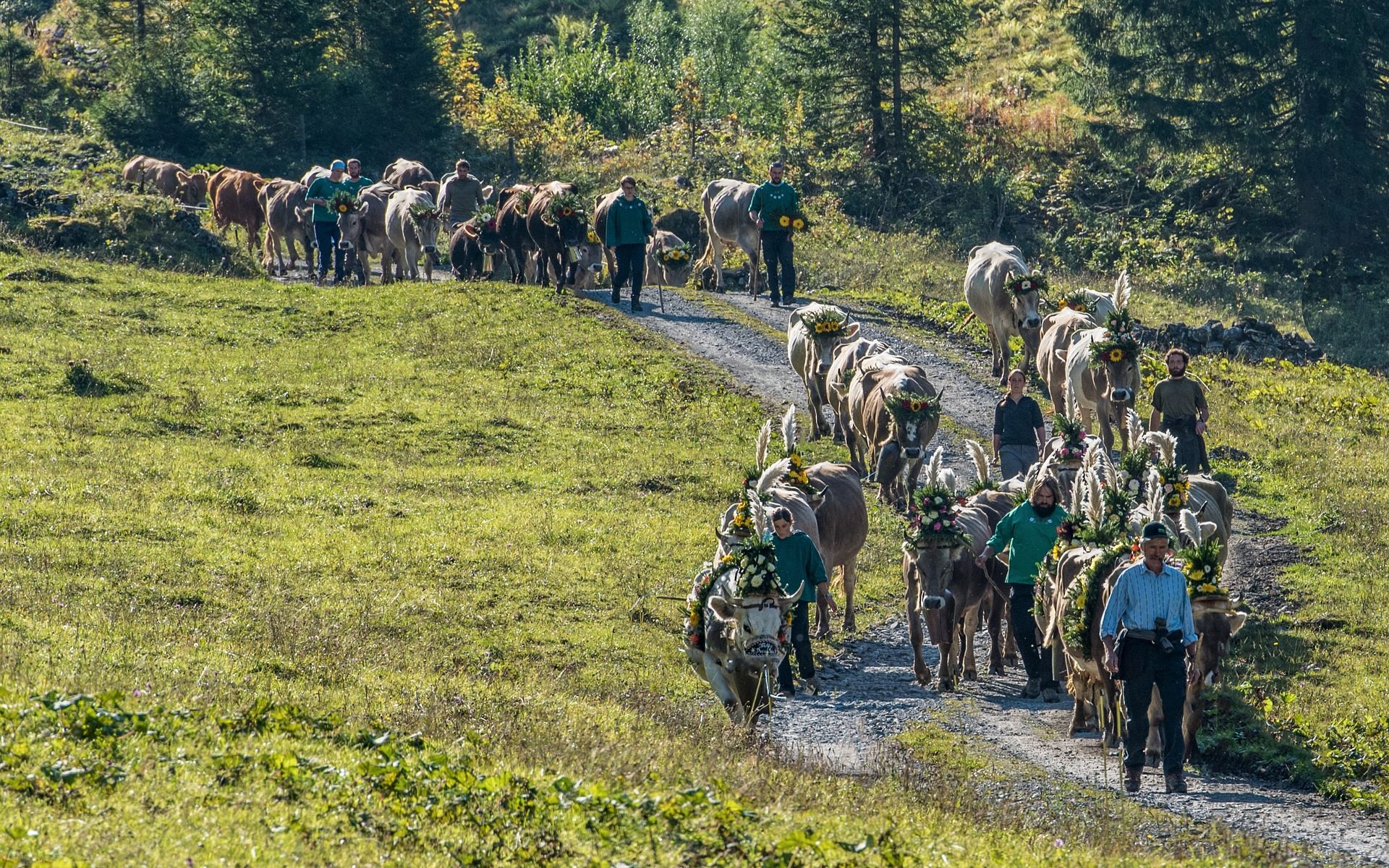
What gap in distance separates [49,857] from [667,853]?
9.98ft

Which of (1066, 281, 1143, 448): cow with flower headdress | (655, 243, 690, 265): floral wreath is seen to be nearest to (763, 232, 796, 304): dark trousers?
(655, 243, 690, 265): floral wreath

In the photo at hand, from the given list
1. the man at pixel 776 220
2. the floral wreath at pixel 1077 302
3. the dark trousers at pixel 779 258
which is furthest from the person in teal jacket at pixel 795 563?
the dark trousers at pixel 779 258

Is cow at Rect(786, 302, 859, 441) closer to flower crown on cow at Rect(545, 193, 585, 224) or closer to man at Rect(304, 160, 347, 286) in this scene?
flower crown on cow at Rect(545, 193, 585, 224)

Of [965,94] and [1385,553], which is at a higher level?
[965,94]

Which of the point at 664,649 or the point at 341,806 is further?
the point at 664,649

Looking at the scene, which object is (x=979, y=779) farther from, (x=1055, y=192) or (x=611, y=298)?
(x=1055, y=192)

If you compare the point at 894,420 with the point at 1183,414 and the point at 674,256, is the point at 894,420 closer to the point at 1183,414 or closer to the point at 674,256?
the point at 1183,414

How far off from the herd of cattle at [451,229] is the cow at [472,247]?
0.02m

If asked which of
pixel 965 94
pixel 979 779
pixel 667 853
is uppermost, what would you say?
pixel 965 94

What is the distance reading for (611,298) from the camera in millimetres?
32656

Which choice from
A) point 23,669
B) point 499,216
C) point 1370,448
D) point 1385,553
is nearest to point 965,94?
point 499,216

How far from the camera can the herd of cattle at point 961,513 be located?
41.9ft

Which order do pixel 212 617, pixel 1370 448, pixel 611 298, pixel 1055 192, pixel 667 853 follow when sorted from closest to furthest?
pixel 667 853 → pixel 212 617 → pixel 1370 448 → pixel 611 298 → pixel 1055 192

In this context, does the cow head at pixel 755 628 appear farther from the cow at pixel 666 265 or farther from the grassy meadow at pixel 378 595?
the cow at pixel 666 265
